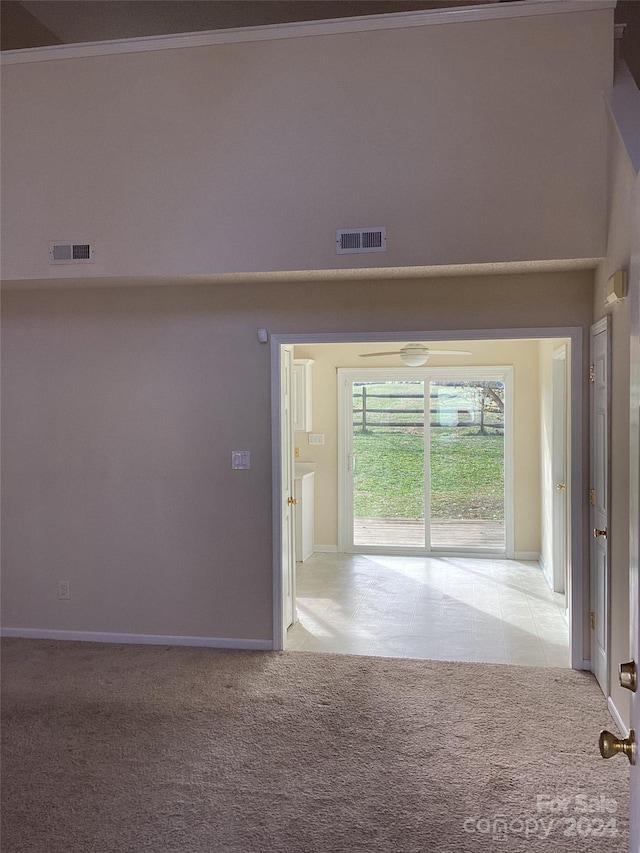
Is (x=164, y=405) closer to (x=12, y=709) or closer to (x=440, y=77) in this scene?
(x=12, y=709)

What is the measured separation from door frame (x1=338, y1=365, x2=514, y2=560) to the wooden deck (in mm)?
59

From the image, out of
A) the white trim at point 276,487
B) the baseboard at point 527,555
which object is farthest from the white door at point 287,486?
the baseboard at point 527,555

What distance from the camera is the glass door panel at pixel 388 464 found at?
782cm

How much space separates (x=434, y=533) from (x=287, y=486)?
3.25 m

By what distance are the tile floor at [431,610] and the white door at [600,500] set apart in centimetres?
42

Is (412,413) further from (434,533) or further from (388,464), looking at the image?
(434,533)

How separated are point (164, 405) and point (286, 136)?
1938 millimetres

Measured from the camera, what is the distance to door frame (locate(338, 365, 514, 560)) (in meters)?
7.53

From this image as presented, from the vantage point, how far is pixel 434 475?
7.79m

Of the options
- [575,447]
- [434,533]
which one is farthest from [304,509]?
[575,447]

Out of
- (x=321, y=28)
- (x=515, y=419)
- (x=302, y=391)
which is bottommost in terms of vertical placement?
(x=515, y=419)

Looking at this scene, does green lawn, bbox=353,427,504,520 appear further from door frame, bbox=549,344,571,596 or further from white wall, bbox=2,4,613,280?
white wall, bbox=2,4,613,280

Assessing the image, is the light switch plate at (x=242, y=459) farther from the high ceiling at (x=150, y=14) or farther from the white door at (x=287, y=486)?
the high ceiling at (x=150, y=14)

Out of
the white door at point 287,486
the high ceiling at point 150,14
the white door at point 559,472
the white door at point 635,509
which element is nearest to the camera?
the white door at point 635,509
